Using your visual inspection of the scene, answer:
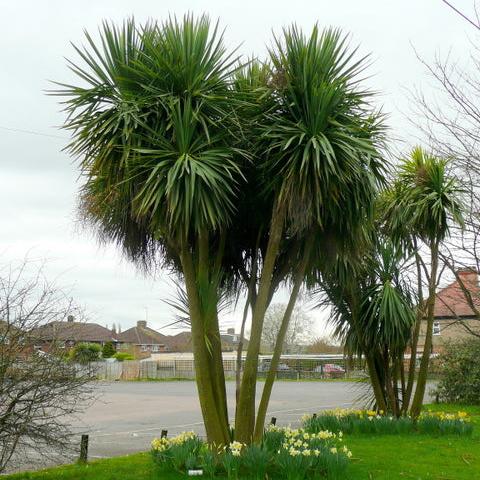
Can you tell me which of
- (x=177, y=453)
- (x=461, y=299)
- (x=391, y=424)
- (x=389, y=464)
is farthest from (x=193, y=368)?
(x=177, y=453)

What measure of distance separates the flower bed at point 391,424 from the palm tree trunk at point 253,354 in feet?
11.2

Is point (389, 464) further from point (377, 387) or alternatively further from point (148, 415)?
point (148, 415)

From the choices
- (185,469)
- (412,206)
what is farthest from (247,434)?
(412,206)

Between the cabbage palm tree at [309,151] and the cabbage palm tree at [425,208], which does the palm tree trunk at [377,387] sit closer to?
the cabbage palm tree at [425,208]

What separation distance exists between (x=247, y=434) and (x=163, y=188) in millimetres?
3316

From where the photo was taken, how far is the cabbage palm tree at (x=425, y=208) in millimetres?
12438

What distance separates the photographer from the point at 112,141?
8055 millimetres

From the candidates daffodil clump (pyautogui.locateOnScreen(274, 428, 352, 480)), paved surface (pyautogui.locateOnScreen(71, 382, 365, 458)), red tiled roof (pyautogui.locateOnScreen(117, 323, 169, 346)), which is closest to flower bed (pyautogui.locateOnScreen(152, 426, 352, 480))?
daffodil clump (pyautogui.locateOnScreen(274, 428, 352, 480))

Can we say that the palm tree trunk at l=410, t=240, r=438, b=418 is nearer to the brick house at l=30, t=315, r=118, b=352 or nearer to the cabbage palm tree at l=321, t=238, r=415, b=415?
the cabbage palm tree at l=321, t=238, r=415, b=415

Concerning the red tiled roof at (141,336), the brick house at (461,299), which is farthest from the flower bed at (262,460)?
the red tiled roof at (141,336)

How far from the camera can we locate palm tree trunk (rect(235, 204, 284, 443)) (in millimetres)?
8641

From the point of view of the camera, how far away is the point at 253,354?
866 centimetres

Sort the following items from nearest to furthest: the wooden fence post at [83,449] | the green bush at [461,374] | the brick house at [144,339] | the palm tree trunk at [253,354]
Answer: the palm tree trunk at [253,354], the wooden fence post at [83,449], the green bush at [461,374], the brick house at [144,339]

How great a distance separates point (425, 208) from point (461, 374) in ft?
40.3
